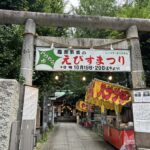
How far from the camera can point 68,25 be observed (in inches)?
359

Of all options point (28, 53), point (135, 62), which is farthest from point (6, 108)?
point (135, 62)

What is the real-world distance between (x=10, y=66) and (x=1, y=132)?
14.3 feet

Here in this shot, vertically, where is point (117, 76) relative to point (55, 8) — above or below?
below

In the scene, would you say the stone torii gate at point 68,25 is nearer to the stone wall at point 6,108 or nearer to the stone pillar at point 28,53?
the stone pillar at point 28,53

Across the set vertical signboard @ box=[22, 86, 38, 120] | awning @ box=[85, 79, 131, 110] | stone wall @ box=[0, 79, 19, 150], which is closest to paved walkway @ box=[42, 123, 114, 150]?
awning @ box=[85, 79, 131, 110]

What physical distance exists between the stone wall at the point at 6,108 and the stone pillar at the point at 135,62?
4.65 m

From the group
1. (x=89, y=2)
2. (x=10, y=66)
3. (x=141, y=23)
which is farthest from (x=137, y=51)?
(x=89, y=2)

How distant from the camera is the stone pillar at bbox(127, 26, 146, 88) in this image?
8617 millimetres

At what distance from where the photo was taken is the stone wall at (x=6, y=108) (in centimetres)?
621

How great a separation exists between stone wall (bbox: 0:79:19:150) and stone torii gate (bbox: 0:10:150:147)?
1.56 metres

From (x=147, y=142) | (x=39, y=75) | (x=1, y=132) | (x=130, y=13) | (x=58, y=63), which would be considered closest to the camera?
(x=1, y=132)

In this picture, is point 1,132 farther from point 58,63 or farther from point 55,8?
point 55,8

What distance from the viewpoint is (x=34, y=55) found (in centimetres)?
892

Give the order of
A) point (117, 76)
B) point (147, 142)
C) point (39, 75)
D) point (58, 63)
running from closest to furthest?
point (147, 142) < point (58, 63) < point (39, 75) < point (117, 76)
